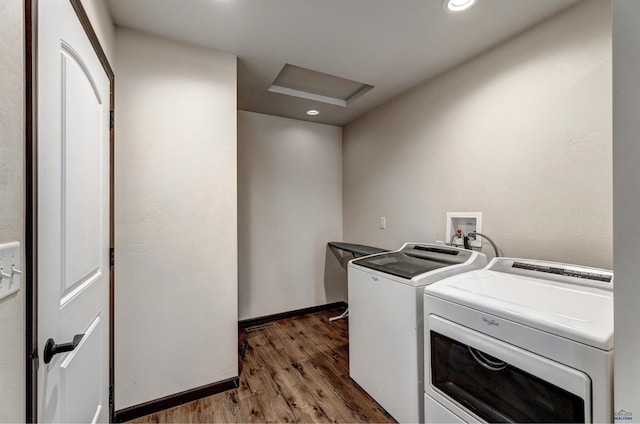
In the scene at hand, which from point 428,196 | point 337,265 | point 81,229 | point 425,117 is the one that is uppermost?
point 425,117

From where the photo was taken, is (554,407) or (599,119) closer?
(554,407)

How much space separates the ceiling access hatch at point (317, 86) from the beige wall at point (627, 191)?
1983 mm

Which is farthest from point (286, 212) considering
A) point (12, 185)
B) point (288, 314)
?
point (12, 185)

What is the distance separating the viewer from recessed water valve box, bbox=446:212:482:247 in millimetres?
1936

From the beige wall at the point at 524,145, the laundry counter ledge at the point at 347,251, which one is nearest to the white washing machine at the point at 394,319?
the beige wall at the point at 524,145

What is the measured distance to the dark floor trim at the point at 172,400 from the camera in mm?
1624

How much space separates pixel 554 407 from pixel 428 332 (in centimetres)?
52

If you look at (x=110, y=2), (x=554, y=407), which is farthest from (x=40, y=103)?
(x=554, y=407)

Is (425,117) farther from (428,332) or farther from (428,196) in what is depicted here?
(428,332)

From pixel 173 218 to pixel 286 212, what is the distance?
1.53m

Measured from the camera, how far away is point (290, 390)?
1.90 metres

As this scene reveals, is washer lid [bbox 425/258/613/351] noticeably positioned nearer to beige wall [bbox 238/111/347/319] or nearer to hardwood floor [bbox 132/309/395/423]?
hardwood floor [bbox 132/309/395/423]

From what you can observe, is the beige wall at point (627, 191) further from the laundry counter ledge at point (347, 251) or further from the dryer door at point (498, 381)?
the laundry counter ledge at point (347, 251)

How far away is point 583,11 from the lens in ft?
4.64
